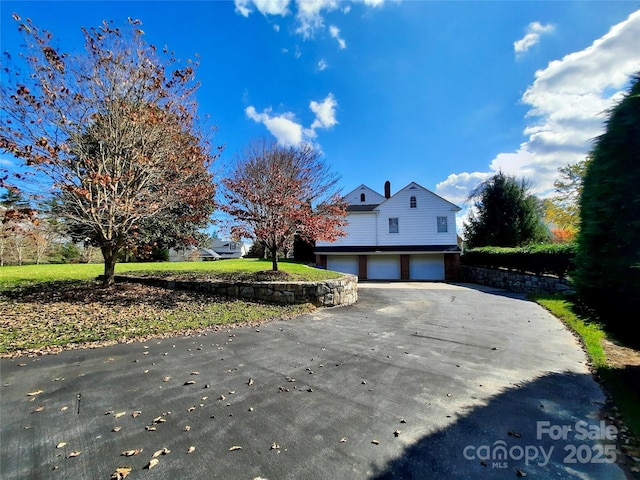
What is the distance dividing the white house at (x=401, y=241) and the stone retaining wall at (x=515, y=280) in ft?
5.02

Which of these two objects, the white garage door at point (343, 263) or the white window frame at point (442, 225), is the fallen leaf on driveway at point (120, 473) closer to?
the white garage door at point (343, 263)

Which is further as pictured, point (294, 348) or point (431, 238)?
point (431, 238)

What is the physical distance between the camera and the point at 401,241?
2423 centimetres

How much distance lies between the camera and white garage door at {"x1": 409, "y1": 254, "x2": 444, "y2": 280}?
23766 mm

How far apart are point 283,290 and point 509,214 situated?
23.0 meters

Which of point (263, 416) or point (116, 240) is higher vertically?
point (116, 240)

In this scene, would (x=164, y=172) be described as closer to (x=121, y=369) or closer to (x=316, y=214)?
(x=316, y=214)

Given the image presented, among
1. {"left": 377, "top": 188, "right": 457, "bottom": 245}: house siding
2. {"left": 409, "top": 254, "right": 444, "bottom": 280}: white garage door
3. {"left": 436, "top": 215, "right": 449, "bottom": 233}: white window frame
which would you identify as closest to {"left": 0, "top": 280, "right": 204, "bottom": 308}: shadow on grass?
{"left": 377, "top": 188, "right": 457, "bottom": 245}: house siding

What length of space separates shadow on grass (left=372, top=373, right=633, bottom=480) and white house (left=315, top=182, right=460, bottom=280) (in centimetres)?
2049

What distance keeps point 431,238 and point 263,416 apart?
23002mm

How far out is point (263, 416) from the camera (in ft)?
10.4

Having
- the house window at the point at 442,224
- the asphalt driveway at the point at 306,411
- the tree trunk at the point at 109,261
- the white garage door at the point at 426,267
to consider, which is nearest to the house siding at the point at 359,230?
the white garage door at the point at 426,267

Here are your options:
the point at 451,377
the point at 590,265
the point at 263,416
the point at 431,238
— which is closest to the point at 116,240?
the point at 263,416

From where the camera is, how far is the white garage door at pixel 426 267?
78.0ft
